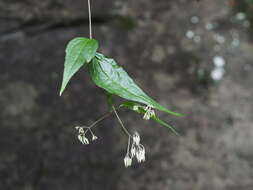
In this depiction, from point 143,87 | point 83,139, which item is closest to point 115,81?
point 83,139

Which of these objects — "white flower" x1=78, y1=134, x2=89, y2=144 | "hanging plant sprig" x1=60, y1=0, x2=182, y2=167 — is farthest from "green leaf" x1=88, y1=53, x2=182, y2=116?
"white flower" x1=78, y1=134, x2=89, y2=144

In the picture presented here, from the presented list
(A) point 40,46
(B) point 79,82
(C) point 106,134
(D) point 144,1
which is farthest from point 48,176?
(D) point 144,1

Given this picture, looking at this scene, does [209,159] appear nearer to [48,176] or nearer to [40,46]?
[48,176]

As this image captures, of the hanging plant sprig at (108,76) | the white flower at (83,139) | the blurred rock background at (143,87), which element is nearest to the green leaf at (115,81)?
the hanging plant sprig at (108,76)

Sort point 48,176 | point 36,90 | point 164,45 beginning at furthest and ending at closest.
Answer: point 164,45, point 36,90, point 48,176

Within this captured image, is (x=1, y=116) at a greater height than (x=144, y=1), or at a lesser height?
lesser

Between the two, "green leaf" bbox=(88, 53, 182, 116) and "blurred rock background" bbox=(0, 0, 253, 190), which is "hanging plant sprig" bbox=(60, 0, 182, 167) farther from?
"blurred rock background" bbox=(0, 0, 253, 190)

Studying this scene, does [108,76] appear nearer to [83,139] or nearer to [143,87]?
[83,139]
